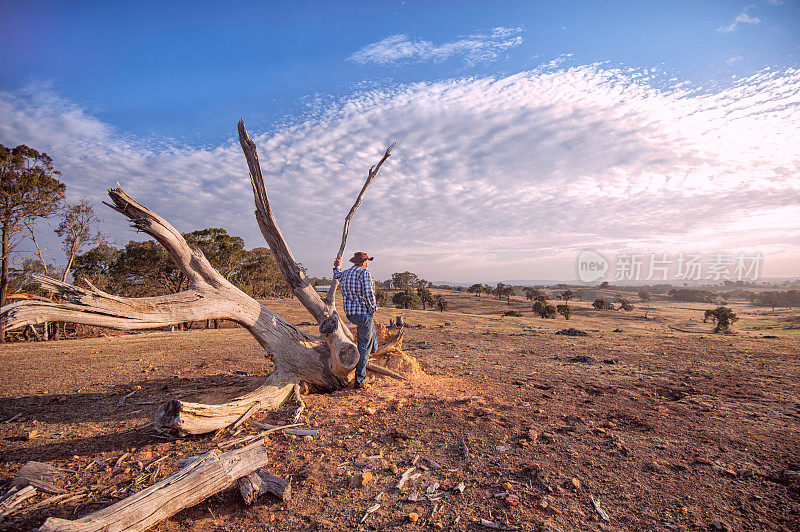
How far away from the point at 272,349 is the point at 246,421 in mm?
1330

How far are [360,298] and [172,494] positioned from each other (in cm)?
370

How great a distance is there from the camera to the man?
609cm

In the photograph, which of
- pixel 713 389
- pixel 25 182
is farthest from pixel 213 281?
pixel 25 182

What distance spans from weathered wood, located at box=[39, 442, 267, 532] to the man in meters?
2.92

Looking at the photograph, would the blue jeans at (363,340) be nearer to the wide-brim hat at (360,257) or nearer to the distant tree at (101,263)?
the wide-brim hat at (360,257)

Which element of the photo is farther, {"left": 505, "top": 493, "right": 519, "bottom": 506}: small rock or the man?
the man

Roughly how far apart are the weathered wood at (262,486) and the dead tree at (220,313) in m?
1.29

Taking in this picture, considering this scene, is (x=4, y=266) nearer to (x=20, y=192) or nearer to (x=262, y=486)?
(x=20, y=192)

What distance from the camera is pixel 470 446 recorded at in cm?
437

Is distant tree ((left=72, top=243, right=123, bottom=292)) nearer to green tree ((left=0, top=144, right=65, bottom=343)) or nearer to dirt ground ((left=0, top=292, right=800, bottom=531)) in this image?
green tree ((left=0, top=144, right=65, bottom=343))

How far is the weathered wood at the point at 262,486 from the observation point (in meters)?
3.17

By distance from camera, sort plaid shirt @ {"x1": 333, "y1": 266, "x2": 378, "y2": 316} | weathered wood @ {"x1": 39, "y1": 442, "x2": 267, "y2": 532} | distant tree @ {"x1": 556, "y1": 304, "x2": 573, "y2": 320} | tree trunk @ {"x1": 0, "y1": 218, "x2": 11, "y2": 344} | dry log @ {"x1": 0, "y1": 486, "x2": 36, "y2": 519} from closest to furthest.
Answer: weathered wood @ {"x1": 39, "y1": 442, "x2": 267, "y2": 532}
dry log @ {"x1": 0, "y1": 486, "x2": 36, "y2": 519}
plaid shirt @ {"x1": 333, "y1": 266, "x2": 378, "y2": 316}
tree trunk @ {"x1": 0, "y1": 218, "x2": 11, "y2": 344}
distant tree @ {"x1": 556, "y1": 304, "x2": 573, "y2": 320}

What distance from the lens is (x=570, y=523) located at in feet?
9.76

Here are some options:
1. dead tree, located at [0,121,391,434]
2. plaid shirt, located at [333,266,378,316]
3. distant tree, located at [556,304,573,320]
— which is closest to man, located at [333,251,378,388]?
plaid shirt, located at [333,266,378,316]
